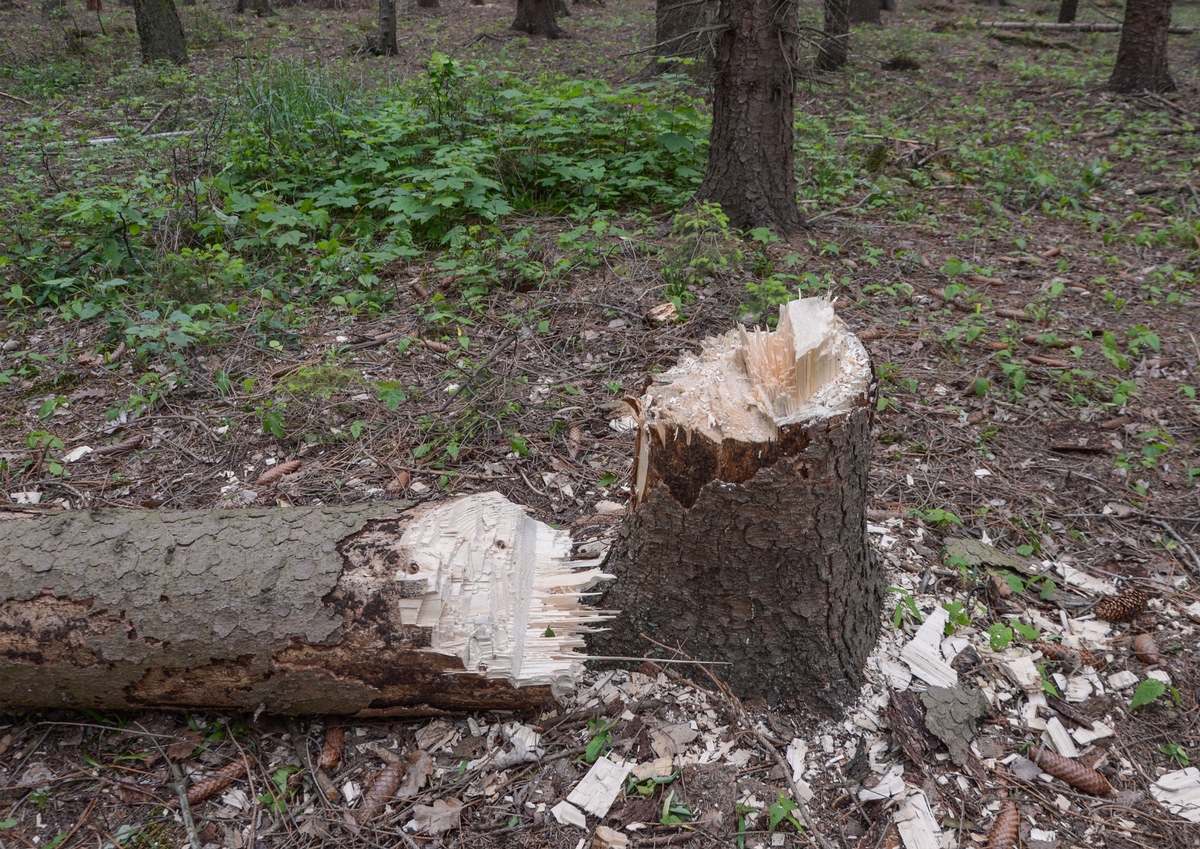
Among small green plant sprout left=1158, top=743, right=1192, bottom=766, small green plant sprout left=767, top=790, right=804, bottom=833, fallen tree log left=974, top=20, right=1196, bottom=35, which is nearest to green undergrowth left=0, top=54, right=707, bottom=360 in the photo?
small green plant sprout left=767, top=790, right=804, bottom=833

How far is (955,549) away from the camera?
267 cm

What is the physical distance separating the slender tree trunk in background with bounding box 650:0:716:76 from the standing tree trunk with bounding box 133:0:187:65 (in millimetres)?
6677

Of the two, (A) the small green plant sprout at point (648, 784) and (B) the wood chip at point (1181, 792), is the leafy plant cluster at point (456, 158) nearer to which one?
(A) the small green plant sprout at point (648, 784)

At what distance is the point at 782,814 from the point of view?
1809 mm

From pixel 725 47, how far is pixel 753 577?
3.79 m

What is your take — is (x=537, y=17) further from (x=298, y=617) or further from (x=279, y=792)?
(x=279, y=792)

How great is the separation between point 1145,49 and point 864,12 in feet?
23.4

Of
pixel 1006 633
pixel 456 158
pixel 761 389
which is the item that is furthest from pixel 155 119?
pixel 1006 633

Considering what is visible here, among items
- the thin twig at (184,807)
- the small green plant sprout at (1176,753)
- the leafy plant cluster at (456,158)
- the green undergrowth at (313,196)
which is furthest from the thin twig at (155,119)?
the small green plant sprout at (1176,753)

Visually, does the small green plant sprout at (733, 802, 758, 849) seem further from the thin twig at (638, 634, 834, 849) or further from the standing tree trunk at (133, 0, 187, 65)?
the standing tree trunk at (133, 0, 187, 65)

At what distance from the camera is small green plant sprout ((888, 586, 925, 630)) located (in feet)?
7.57

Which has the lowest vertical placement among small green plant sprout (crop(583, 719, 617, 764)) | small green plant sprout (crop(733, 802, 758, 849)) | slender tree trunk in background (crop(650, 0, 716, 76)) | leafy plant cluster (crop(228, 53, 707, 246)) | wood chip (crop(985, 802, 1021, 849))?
wood chip (crop(985, 802, 1021, 849))

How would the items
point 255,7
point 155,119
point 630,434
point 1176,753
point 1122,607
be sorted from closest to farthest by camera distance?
1. point 1176,753
2. point 1122,607
3. point 630,434
4. point 155,119
5. point 255,7

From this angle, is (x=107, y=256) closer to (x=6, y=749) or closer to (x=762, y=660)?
(x=6, y=749)
